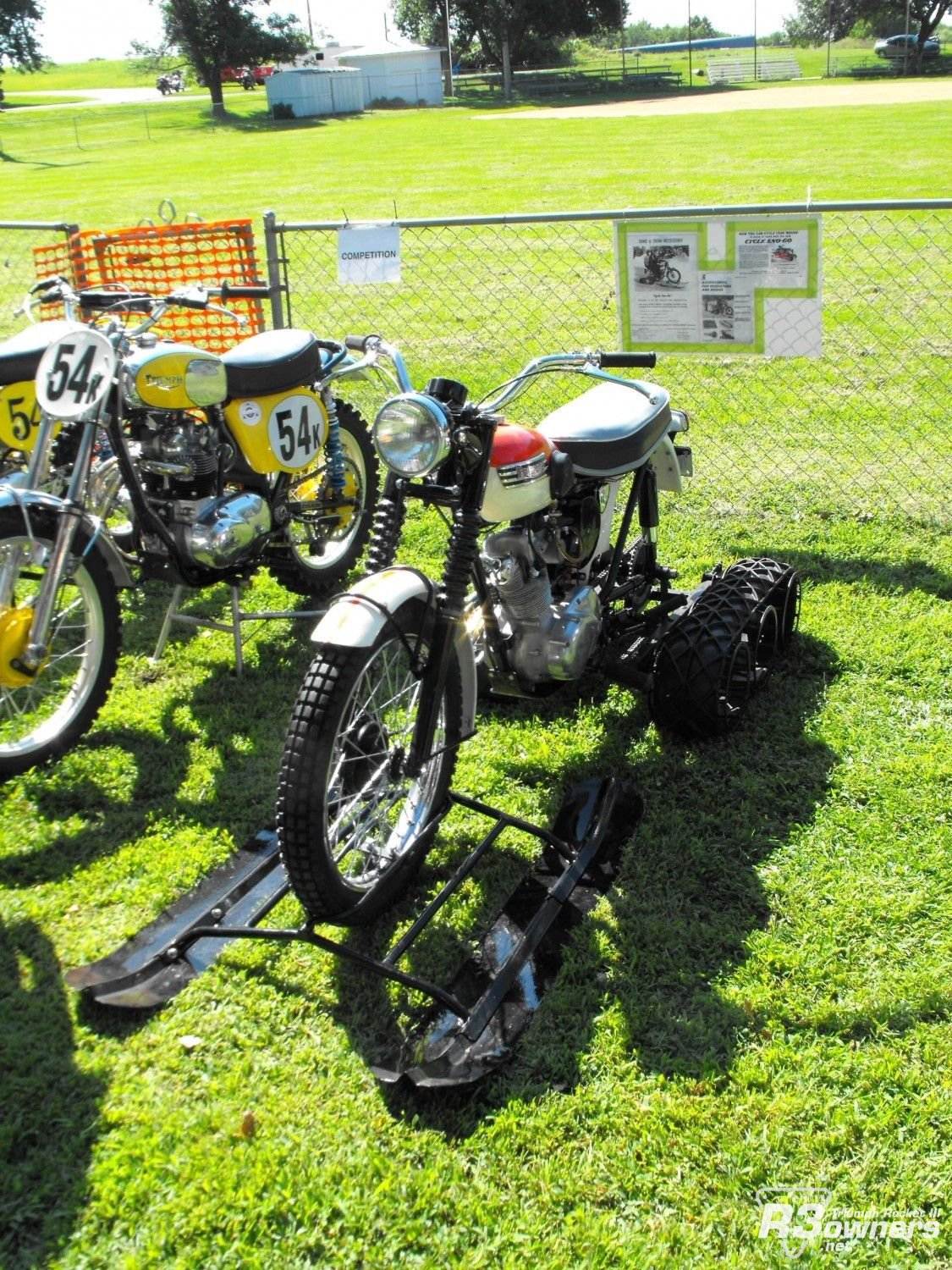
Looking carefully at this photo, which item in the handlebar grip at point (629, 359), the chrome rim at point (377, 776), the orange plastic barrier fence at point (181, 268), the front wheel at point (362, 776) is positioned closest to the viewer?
the front wheel at point (362, 776)

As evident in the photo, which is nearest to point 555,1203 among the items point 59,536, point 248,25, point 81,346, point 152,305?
point 59,536

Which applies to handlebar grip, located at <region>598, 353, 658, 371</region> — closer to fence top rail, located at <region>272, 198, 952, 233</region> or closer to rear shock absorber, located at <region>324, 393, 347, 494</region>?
rear shock absorber, located at <region>324, 393, 347, 494</region>

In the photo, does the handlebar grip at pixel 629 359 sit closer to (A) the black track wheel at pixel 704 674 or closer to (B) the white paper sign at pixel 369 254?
(A) the black track wheel at pixel 704 674

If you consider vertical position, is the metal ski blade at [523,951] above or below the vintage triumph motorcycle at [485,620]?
below

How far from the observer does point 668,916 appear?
3.40 metres

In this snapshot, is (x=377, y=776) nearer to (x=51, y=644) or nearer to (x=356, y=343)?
(x=51, y=644)

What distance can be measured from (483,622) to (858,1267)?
207 cm

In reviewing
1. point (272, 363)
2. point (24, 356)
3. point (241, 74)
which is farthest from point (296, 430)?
point (241, 74)

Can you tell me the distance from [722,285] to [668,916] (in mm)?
3501

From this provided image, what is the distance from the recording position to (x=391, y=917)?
→ 3.45 m

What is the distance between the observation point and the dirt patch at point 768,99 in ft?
126

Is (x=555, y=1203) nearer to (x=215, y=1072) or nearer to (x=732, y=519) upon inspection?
(x=215, y=1072)

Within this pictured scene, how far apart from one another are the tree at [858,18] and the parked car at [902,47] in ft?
1.61

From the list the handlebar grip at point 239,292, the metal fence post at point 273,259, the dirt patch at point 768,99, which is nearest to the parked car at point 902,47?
the dirt patch at point 768,99
